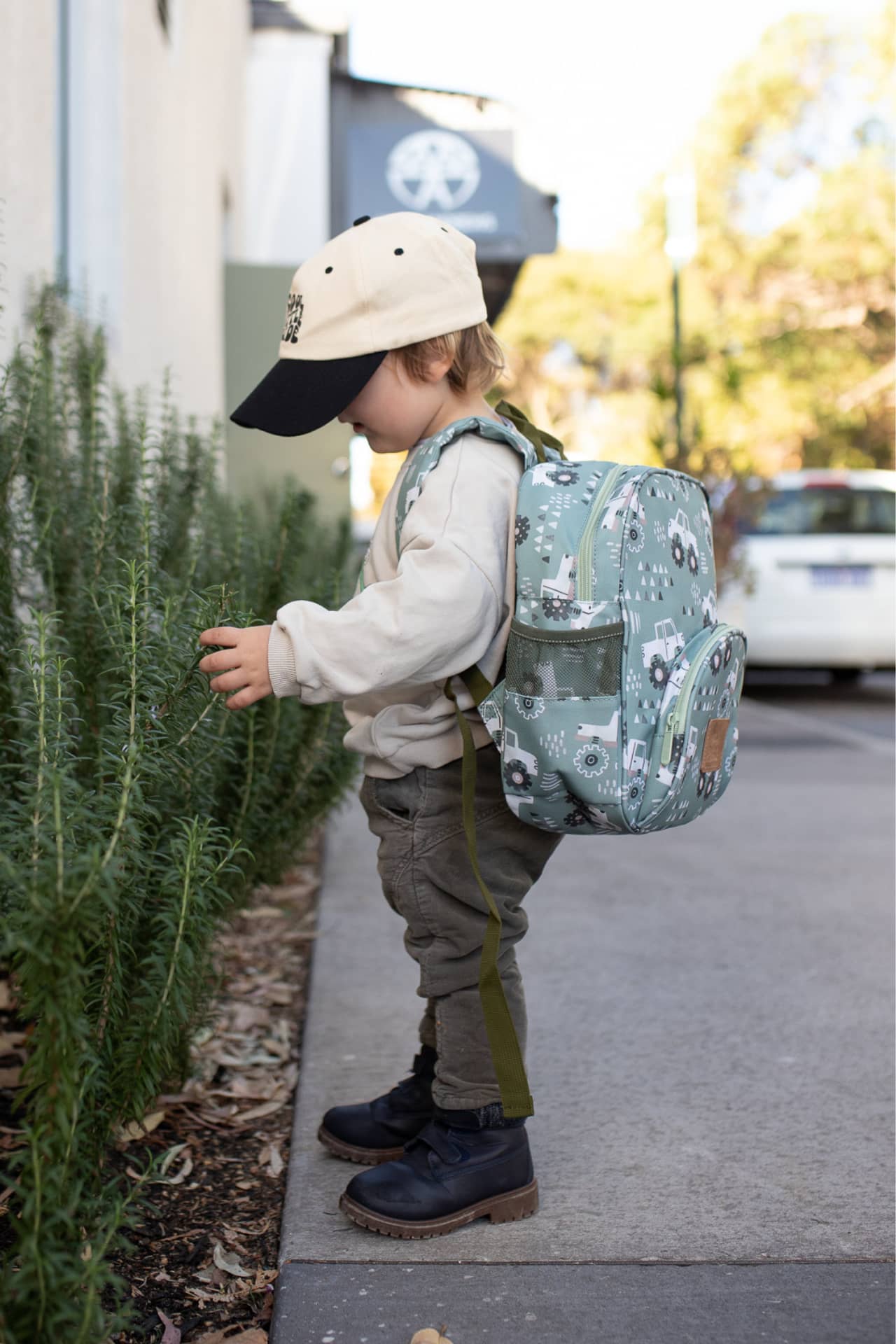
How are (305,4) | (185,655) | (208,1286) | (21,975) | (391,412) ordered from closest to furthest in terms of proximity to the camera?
(21,975) < (185,655) < (208,1286) < (391,412) < (305,4)

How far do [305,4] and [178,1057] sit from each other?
12041 millimetres

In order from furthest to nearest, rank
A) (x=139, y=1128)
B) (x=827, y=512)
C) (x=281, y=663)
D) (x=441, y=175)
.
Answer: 1. (x=827, y=512)
2. (x=441, y=175)
3. (x=139, y=1128)
4. (x=281, y=663)

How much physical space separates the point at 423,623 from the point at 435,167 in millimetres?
9638

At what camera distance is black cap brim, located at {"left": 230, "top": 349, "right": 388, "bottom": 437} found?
2.16 meters

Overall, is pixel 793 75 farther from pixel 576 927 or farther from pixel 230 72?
pixel 576 927

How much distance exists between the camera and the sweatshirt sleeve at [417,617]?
198cm

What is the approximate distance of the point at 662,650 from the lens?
2082 millimetres

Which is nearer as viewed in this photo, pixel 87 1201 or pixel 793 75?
pixel 87 1201

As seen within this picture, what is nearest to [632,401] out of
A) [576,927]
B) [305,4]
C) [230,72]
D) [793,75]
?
[793,75]

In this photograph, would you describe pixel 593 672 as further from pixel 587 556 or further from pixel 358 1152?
pixel 358 1152

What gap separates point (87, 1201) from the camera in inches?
59.7

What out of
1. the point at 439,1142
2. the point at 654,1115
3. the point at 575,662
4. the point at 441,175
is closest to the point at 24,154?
the point at 575,662

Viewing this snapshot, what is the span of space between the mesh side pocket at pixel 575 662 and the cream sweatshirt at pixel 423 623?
11 cm

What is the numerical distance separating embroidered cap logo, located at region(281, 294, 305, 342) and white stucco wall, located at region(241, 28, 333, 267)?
10.1 m
